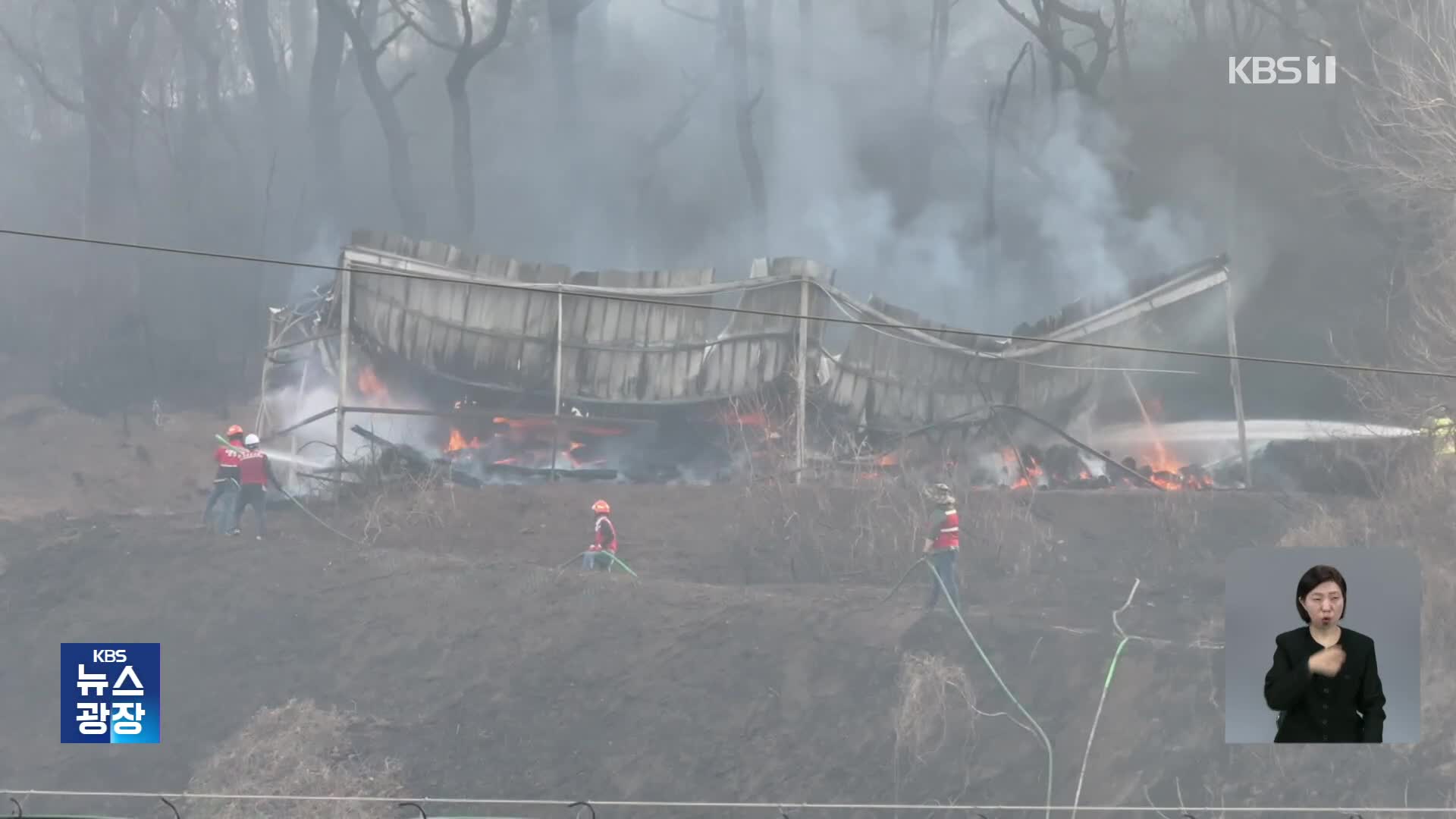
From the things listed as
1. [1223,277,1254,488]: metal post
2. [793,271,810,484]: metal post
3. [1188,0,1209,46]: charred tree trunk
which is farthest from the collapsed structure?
[1188,0,1209,46]: charred tree trunk

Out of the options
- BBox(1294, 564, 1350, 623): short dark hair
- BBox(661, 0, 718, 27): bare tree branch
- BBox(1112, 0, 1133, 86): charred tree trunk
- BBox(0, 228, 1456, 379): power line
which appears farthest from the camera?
BBox(1112, 0, 1133, 86): charred tree trunk

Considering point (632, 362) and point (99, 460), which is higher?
point (632, 362)

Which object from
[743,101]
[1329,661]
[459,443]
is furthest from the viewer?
[743,101]

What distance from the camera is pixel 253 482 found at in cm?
536

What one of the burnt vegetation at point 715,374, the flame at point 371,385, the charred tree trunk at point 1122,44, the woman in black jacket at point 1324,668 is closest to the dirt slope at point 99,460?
the burnt vegetation at point 715,374

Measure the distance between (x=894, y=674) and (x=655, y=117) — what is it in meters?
2.74

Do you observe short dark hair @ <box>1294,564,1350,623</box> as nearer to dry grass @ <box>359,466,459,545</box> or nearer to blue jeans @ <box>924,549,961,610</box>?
blue jeans @ <box>924,549,961,610</box>

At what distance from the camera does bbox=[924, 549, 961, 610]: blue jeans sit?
5473 mm

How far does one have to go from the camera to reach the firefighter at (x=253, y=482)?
5336mm

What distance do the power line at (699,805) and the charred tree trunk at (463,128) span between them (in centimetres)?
246

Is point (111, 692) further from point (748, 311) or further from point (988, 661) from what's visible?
point (988, 661)

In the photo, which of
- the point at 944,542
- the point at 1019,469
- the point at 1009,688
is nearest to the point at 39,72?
the point at 944,542

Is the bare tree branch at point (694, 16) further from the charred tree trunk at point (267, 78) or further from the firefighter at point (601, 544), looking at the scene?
the firefighter at point (601, 544)

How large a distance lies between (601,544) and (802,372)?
119cm
